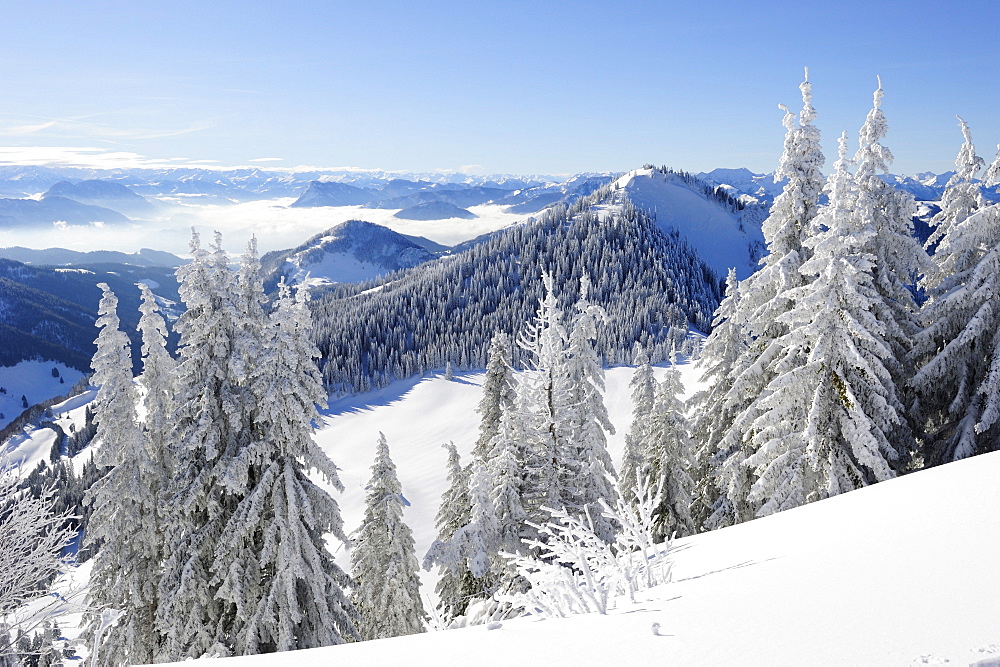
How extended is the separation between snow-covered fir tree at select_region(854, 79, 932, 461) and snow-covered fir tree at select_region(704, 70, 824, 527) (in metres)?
1.38

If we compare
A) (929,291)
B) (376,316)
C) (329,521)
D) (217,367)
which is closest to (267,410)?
(217,367)

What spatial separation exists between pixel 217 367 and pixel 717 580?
11648mm

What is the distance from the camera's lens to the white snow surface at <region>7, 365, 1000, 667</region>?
3.29 meters

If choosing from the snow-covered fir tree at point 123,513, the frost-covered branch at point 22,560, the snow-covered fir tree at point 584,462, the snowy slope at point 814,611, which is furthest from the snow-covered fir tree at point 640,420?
the frost-covered branch at point 22,560

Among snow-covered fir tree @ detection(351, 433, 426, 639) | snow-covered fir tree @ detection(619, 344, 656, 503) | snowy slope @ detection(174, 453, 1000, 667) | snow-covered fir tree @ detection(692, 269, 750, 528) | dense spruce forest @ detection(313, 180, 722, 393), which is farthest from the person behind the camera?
dense spruce forest @ detection(313, 180, 722, 393)

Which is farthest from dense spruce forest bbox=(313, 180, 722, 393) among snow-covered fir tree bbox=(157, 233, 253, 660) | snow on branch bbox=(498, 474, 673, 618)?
snow on branch bbox=(498, 474, 673, 618)

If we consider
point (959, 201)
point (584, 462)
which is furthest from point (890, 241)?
point (584, 462)

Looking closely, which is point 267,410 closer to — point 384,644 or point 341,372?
point 384,644

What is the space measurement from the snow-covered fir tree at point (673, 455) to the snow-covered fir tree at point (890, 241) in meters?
8.59

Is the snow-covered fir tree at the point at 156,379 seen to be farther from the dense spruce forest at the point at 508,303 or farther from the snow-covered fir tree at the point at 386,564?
the dense spruce forest at the point at 508,303

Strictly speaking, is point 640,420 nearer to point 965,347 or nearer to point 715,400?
point 715,400

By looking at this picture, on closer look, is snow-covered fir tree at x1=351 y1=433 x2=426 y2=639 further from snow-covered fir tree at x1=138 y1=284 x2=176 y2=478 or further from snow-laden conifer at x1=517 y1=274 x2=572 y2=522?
snow-laden conifer at x1=517 y1=274 x2=572 y2=522

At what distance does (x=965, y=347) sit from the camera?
44.5ft

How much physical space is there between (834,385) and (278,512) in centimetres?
1363
